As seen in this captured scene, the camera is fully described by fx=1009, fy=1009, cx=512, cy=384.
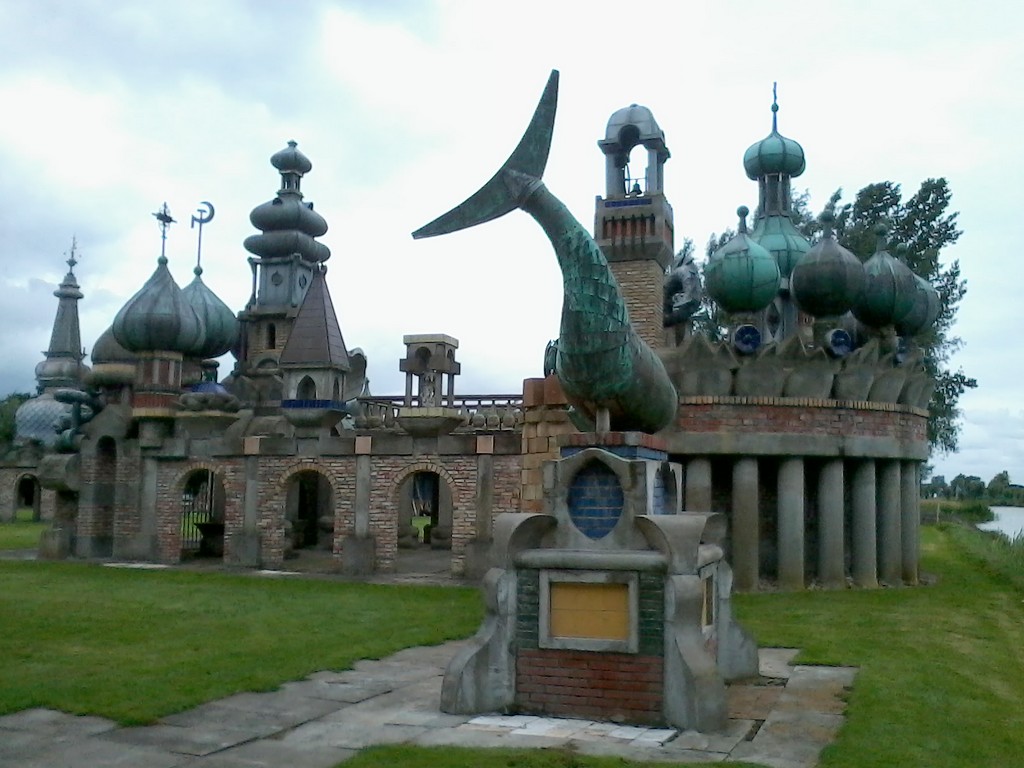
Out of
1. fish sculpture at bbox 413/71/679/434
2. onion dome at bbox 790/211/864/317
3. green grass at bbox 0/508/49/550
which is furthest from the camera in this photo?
green grass at bbox 0/508/49/550

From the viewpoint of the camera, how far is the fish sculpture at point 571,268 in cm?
830

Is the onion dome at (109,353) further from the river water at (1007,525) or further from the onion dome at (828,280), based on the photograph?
the river water at (1007,525)

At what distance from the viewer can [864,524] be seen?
19172 mm

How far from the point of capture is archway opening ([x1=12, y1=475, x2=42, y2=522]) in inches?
1795

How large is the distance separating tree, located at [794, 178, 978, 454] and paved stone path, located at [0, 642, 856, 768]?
26250 millimetres

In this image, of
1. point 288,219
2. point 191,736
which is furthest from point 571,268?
point 288,219

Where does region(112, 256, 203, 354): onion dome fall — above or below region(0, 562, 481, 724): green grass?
above

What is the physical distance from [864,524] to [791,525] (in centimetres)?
179

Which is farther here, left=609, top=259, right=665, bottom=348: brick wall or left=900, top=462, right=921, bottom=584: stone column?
left=609, top=259, right=665, bottom=348: brick wall

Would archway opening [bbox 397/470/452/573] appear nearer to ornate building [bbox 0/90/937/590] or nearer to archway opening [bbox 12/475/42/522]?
ornate building [bbox 0/90/937/590]

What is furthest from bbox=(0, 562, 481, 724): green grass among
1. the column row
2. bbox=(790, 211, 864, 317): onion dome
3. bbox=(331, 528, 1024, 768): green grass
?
bbox=(790, 211, 864, 317): onion dome

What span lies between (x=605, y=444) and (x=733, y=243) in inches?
469

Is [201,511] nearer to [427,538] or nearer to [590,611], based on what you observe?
[427,538]

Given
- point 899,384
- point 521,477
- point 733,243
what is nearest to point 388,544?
point 521,477
